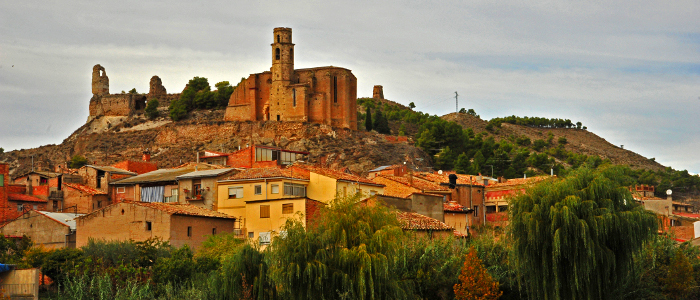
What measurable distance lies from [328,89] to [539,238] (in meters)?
77.6

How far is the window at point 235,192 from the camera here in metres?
49.8

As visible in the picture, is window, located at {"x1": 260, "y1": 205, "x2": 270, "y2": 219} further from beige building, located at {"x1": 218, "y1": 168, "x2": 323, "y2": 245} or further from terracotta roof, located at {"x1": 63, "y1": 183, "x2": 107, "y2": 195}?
terracotta roof, located at {"x1": 63, "y1": 183, "x2": 107, "y2": 195}

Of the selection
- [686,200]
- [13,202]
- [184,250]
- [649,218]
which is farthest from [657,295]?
[686,200]

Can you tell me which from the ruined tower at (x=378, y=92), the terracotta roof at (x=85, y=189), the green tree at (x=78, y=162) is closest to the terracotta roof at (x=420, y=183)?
the terracotta roof at (x=85, y=189)

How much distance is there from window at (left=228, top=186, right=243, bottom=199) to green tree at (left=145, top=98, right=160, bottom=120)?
8481cm

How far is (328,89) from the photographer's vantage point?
363ft

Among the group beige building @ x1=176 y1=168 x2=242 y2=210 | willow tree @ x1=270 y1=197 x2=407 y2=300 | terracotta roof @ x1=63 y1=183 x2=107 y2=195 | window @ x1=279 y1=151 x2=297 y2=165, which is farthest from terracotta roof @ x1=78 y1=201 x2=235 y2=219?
window @ x1=279 y1=151 x2=297 y2=165

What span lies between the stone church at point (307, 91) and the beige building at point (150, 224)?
63657 mm

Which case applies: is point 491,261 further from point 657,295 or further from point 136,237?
point 136,237

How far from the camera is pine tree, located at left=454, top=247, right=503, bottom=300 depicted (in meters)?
33.8

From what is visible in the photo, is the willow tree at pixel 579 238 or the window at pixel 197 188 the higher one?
the window at pixel 197 188

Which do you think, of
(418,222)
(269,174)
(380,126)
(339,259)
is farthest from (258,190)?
(380,126)

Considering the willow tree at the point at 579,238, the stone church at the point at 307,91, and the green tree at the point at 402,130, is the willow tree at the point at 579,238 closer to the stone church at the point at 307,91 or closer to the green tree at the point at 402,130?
the stone church at the point at 307,91

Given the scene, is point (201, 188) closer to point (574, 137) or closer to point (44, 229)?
point (44, 229)
